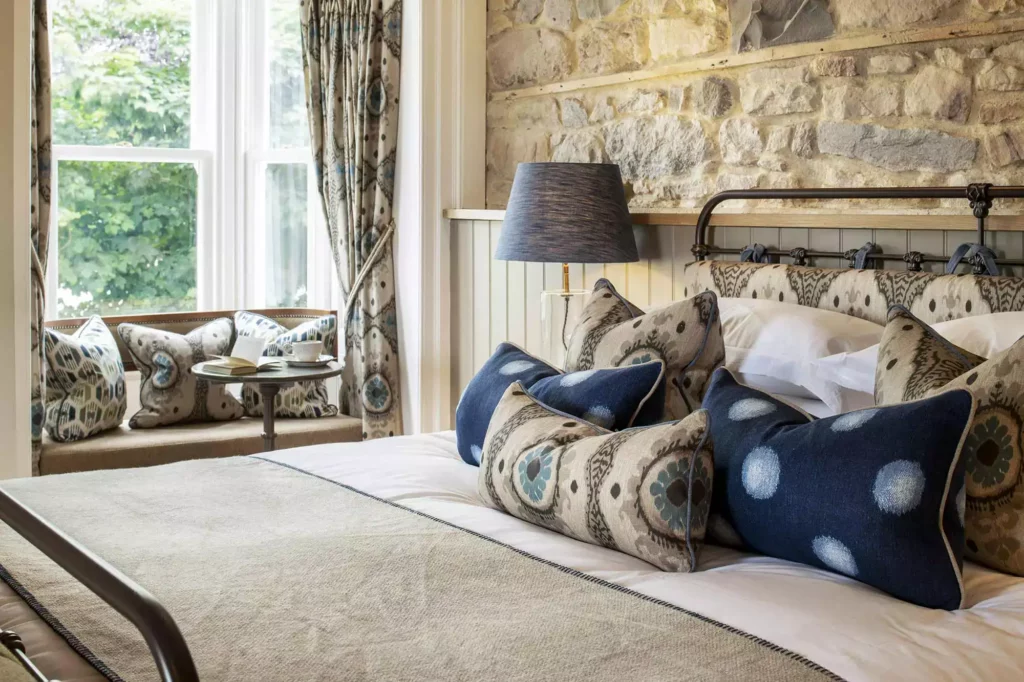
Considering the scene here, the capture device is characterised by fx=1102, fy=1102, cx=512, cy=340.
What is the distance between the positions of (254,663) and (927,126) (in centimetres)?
215

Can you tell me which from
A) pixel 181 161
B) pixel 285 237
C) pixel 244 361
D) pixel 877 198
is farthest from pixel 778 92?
pixel 181 161

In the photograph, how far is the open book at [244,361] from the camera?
3.77 meters

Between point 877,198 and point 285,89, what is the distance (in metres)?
2.87

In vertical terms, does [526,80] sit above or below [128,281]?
above

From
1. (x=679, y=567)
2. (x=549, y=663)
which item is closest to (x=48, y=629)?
(x=549, y=663)

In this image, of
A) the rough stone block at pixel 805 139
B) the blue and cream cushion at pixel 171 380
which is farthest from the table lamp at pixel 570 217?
the blue and cream cushion at pixel 171 380

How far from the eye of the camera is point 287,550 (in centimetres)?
181

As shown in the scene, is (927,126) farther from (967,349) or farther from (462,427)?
(462,427)

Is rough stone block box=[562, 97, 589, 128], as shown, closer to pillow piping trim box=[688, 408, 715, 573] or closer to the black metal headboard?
the black metal headboard

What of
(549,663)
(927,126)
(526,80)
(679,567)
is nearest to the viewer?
(549,663)

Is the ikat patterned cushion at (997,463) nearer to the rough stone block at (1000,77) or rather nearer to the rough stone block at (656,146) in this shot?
the rough stone block at (1000,77)

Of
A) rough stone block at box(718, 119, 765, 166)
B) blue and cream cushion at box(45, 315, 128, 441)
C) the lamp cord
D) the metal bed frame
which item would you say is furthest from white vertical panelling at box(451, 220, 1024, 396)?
the metal bed frame

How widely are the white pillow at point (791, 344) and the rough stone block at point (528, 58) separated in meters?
1.54

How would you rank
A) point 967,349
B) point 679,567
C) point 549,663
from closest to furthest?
point 549,663 → point 679,567 → point 967,349
